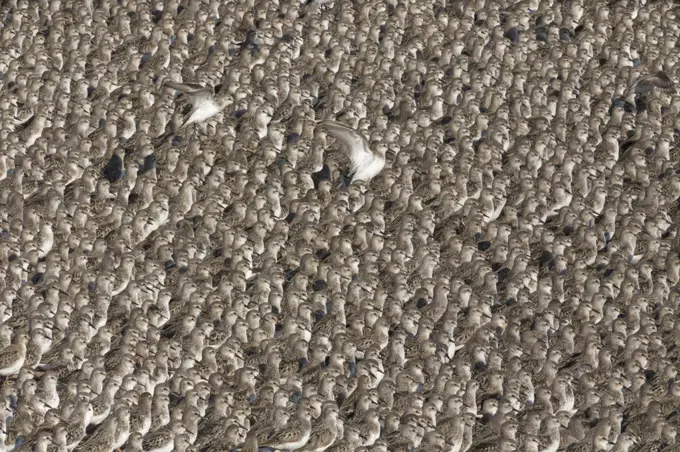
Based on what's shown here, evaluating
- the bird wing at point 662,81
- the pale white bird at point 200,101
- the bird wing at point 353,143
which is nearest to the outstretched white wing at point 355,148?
the bird wing at point 353,143

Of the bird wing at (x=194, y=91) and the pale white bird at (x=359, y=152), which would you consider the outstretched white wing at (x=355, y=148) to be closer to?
the pale white bird at (x=359, y=152)

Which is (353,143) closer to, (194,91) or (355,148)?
(355,148)

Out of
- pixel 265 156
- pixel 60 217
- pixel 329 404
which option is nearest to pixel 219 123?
pixel 265 156

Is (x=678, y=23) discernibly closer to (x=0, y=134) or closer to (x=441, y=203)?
(x=441, y=203)

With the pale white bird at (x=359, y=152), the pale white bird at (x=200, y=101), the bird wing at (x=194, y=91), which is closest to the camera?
the pale white bird at (x=359, y=152)

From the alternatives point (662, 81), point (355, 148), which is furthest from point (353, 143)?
point (662, 81)
